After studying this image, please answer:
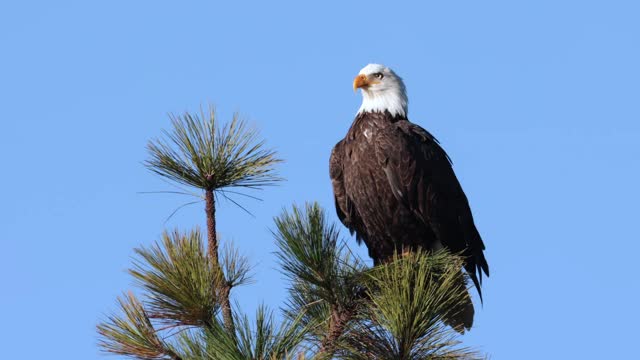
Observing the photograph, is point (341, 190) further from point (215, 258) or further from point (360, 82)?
point (215, 258)

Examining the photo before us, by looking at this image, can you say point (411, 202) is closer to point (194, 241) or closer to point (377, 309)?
point (377, 309)

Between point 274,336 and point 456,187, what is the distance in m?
2.62

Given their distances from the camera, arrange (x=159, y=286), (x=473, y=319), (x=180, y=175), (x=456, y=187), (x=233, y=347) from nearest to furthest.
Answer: (x=233, y=347)
(x=159, y=286)
(x=180, y=175)
(x=473, y=319)
(x=456, y=187)

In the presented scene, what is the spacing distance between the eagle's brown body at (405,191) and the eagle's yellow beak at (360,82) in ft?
1.23

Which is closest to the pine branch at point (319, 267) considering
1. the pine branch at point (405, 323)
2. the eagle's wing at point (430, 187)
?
the pine branch at point (405, 323)

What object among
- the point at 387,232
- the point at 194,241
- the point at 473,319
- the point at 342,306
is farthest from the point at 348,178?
the point at 194,241

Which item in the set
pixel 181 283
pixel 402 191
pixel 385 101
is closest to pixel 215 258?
pixel 181 283

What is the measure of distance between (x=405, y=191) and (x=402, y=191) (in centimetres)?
2

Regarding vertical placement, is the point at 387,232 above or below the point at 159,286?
above

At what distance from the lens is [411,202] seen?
229 inches

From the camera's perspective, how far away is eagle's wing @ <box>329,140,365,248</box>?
238 inches

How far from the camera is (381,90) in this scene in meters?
6.29

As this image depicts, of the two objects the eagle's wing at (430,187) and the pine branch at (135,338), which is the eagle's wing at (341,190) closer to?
the eagle's wing at (430,187)

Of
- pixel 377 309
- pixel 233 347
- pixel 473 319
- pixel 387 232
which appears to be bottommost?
pixel 233 347
